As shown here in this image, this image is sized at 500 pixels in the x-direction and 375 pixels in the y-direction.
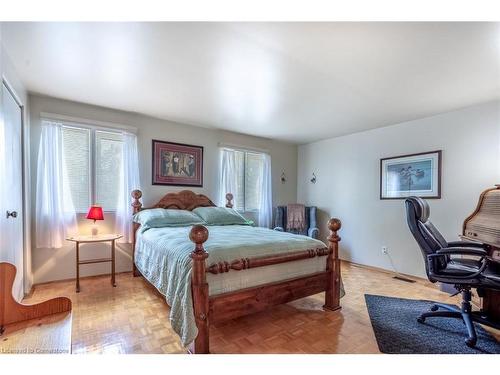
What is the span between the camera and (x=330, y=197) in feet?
15.7

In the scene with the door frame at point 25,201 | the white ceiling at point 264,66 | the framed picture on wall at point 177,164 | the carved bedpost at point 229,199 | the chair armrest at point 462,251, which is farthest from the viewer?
the carved bedpost at point 229,199

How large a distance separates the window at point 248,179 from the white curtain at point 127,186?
5.74 feet

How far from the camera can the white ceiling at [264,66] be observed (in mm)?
1700

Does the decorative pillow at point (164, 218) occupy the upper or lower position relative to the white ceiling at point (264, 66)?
lower

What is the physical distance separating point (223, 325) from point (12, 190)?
88.0 inches

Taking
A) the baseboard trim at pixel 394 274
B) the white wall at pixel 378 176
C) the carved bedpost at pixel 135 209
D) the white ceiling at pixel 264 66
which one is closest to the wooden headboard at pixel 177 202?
the carved bedpost at pixel 135 209

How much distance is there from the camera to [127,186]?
3.43 metres

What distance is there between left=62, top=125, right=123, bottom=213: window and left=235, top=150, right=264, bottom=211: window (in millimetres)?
1976

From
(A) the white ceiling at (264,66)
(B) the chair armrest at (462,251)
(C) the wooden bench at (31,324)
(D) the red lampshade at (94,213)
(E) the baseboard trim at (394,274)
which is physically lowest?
(E) the baseboard trim at (394,274)

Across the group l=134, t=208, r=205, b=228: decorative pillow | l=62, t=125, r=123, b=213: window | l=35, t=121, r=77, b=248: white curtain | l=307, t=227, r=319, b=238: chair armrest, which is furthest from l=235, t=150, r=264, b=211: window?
l=35, t=121, r=77, b=248: white curtain

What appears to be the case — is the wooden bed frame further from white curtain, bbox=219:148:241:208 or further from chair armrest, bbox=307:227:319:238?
white curtain, bbox=219:148:241:208

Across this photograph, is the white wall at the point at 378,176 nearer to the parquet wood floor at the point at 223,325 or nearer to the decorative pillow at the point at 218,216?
the parquet wood floor at the point at 223,325

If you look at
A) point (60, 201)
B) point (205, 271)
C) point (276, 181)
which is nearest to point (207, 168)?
point (276, 181)

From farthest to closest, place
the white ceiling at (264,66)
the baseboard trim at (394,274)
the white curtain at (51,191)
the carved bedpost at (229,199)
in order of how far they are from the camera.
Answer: the carved bedpost at (229,199) < the baseboard trim at (394,274) < the white curtain at (51,191) < the white ceiling at (264,66)
